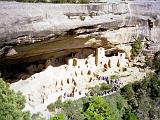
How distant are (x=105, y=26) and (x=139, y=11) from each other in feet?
→ 6.85

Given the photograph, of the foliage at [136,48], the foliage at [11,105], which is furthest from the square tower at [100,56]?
the foliage at [11,105]

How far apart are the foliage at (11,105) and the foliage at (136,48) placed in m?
6.14

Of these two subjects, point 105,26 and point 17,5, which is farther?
point 105,26

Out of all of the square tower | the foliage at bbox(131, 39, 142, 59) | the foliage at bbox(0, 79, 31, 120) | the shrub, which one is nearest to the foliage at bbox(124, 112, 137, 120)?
the shrub

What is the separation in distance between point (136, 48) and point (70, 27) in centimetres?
511

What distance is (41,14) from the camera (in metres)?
14.3

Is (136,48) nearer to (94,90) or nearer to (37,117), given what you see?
(94,90)

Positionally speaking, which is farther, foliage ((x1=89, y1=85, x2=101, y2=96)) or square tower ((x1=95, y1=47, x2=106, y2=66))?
square tower ((x1=95, y1=47, x2=106, y2=66))

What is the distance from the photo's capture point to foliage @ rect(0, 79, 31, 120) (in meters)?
13.9

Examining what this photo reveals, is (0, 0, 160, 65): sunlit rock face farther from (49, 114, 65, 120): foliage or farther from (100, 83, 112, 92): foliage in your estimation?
(49, 114, 65, 120): foliage

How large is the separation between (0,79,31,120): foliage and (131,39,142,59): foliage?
6.14 metres

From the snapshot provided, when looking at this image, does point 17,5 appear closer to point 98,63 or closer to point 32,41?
point 32,41

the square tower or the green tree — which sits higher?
the square tower

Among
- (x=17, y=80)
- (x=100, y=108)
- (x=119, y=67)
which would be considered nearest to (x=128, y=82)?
(x=119, y=67)
